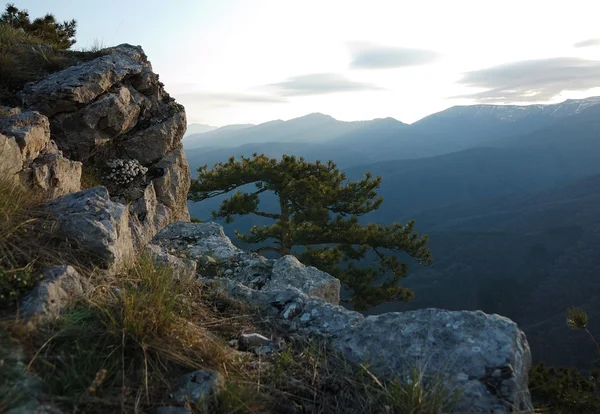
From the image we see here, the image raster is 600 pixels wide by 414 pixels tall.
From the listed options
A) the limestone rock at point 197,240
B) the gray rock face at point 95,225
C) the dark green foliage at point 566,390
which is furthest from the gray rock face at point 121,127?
the dark green foliage at point 566,390

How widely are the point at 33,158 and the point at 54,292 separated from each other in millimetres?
3516

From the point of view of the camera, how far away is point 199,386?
2.75 meters

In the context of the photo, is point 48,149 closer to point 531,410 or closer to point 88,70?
point 88,70

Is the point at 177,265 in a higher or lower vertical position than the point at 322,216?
higher

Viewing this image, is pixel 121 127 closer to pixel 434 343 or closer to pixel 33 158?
pixel 33 158

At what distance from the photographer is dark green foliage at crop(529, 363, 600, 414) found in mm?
8508

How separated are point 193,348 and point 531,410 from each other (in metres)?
2.44

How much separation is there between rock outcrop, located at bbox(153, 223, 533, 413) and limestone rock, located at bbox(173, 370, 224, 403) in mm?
1216

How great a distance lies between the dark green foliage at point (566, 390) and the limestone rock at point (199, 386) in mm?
7475

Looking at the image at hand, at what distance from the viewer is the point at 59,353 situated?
2650 mm

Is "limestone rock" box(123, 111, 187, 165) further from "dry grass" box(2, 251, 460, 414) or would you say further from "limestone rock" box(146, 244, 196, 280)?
"dry grass" box(2, 251, 460, 414)

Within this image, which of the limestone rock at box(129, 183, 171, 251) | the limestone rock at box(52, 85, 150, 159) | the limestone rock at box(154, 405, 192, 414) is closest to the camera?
the limestone rock at box(154, 405, 192, 414)

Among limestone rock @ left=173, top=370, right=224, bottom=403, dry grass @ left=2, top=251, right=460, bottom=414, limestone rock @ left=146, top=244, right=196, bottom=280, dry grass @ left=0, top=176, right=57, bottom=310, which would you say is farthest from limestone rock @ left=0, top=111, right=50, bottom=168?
limestone rock @ left=173, top=370, right=224, bottom=403

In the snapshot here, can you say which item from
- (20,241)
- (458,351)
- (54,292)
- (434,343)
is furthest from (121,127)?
(458,351)
